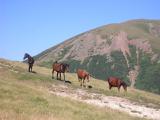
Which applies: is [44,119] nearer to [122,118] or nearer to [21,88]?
[122,118]

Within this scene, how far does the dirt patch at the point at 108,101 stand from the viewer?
39.2 meters

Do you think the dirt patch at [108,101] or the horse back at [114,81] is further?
the horse back at [114,81]

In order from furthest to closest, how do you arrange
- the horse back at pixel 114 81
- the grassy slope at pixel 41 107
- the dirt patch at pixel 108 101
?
the horse back at pixel 114 81 < the dirt patch at pixel 108 101 < the grassy slope at pixel 41 107

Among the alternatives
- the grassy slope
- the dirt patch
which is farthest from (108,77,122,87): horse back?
the grassy slope

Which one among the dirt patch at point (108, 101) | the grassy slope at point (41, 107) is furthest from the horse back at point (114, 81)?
the grassy slope at point (41, 107)

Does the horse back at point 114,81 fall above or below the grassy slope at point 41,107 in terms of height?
above

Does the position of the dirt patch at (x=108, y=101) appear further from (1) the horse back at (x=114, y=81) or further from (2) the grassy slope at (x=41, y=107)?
(1) the horse back at (x=114, y=81)

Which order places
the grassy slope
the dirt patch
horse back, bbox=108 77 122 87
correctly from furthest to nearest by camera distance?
1. horse back, bbox=108 77 122 87
2. the dirt patch
3. the grassy slope

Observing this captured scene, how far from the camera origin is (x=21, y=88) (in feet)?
119

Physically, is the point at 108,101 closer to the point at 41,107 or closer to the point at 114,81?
the point at 41,107

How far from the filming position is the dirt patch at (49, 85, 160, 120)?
39188 millimetres

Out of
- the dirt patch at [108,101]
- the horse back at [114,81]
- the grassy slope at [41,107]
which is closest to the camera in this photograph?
the grassy slope at [41,107]

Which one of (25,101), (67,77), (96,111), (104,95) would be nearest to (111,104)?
(104,95)

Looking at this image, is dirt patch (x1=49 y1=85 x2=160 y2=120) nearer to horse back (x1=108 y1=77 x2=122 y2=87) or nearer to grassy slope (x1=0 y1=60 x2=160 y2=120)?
grassy slope (x1=0 y1=60 x2=160 y2=120)
